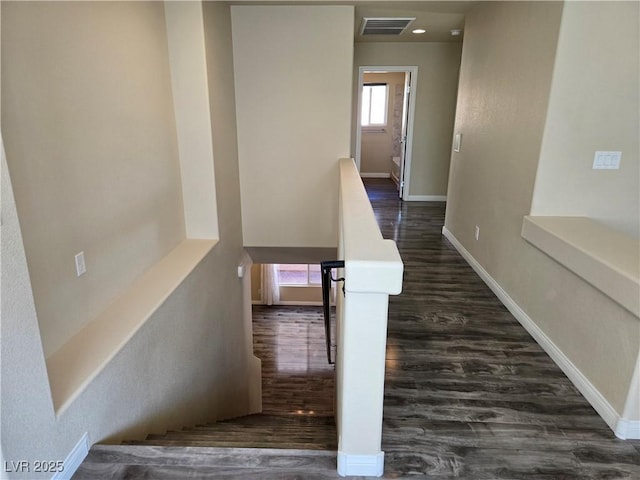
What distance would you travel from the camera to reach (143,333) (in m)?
2.19

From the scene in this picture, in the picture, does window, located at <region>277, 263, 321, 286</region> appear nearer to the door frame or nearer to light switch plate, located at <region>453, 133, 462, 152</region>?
the door frame

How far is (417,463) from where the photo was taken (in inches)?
69.8

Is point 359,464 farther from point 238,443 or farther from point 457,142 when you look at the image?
point 457,142

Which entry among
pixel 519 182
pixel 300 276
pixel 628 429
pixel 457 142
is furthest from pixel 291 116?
pixel 300 276

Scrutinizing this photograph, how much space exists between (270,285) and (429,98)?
4.81m

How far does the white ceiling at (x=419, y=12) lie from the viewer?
12.4ft

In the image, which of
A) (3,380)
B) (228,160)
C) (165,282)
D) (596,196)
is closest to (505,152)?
(596,196)

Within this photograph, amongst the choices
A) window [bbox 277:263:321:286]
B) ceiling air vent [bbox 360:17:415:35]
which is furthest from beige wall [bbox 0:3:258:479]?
window [bbox 277:263:321:286]

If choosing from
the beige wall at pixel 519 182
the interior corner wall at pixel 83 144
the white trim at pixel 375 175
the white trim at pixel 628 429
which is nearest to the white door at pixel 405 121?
the beige wall at pixel 519 182

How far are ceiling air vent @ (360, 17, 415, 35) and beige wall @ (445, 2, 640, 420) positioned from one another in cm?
82

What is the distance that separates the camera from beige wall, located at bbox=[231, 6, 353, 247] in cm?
402

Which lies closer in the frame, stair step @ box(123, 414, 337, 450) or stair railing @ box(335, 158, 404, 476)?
stair railing @ box(335, 158, 404, 476)

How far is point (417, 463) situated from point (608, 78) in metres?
2.51

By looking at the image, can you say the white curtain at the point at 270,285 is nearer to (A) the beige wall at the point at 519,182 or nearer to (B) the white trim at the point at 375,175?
(B) the white trim at the point at 375,175
